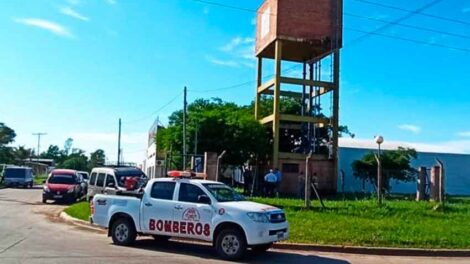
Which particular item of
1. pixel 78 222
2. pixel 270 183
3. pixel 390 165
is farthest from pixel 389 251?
pixel 390 165

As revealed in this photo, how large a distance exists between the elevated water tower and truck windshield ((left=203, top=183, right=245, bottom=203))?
89.9ft

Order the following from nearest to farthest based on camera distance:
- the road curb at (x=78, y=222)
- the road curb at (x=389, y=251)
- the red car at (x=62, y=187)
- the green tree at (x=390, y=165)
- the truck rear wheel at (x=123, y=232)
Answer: the truck rear wheel at (x=123, y=232) < the road curb at (x=389, y=251) < the road curb at (x=78, y=222) < the red car at (x=62, y=187) < the green tree at (x=390, y=165)

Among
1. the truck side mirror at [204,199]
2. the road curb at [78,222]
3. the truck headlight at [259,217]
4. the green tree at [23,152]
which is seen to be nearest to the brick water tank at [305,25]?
the road curb at [78,222]

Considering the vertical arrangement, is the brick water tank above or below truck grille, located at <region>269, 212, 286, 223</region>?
above

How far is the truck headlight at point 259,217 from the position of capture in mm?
12469

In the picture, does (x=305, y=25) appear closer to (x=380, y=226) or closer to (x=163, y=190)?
(x=380, y=226)

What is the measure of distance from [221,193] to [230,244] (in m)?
1.45

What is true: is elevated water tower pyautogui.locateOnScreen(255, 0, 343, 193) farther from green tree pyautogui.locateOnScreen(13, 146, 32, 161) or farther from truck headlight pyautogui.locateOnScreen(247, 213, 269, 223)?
green tree pyautogui.locateOnScreen(13, 146, 32, 161)

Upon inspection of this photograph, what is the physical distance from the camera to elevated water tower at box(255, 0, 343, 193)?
41875 mm

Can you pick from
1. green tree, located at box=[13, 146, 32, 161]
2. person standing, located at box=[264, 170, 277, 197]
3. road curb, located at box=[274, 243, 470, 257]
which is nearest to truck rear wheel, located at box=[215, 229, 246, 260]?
road curb, located at box=[274, 243, 470, 257]

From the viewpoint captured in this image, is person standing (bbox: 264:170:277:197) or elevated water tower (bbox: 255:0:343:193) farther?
elevated water tower (bbox: 255:0:343:193)

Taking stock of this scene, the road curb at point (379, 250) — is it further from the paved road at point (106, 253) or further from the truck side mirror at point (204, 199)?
the truck side mirror at point (204, 199)

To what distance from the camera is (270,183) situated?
30.1 m

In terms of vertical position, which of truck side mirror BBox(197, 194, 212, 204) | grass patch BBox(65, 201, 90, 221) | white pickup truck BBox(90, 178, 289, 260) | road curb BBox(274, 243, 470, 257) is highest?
truck side mirror BBox(197, 194, 212, 204)
